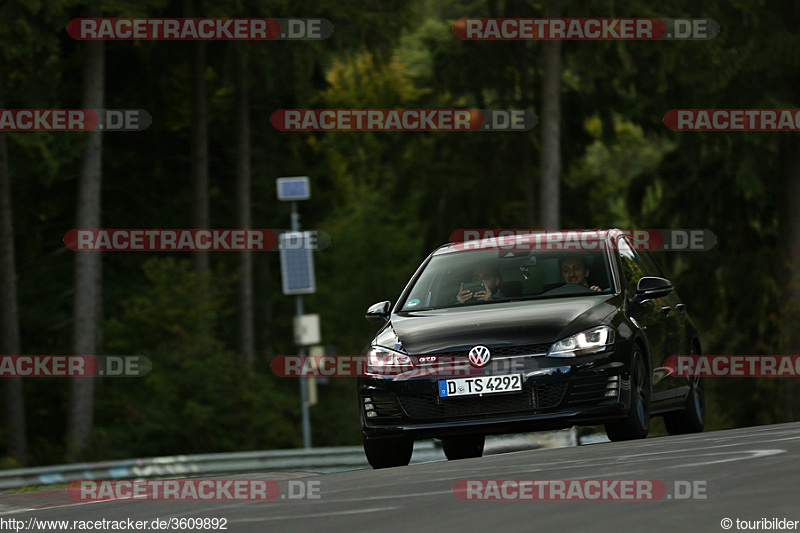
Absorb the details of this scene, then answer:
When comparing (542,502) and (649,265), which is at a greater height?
(649,265)

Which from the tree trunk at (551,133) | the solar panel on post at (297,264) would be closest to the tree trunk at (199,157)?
the solar panel on post at (297,264)

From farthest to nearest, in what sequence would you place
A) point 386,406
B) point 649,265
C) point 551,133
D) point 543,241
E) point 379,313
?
point 551,133 < point 649,265 < point 543,241 < point 379,313 < point 386,406

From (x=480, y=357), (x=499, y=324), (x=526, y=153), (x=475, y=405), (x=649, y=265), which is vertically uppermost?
(x=526, y=153)

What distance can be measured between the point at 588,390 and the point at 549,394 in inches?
10.5

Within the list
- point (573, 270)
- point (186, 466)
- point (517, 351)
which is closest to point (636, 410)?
point (517, 351)

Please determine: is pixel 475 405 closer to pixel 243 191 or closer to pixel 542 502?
pixel 542 502

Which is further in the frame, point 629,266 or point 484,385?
point 629,266

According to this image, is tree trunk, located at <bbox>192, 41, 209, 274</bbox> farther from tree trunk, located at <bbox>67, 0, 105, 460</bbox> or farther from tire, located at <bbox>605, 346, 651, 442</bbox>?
tire, located at <bbox>605, 346, 651, 442</bbox>


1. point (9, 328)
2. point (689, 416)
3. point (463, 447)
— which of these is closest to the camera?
point (463, 447)

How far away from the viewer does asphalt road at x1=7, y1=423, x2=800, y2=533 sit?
716 centimetres

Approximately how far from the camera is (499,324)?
11125 millimetres

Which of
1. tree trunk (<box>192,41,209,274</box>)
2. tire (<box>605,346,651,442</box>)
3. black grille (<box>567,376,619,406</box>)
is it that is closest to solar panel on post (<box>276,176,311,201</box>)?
tree trunk (<box>192,41,209,274</box>)

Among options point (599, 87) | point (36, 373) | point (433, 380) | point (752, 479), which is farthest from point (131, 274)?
point (752, 479)

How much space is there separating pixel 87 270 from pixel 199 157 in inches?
309
